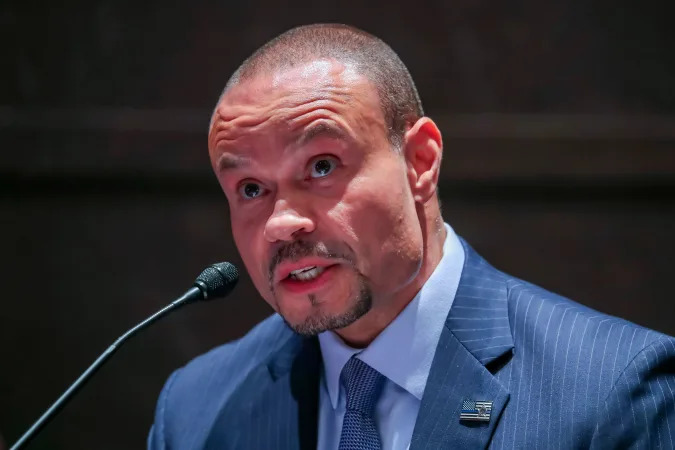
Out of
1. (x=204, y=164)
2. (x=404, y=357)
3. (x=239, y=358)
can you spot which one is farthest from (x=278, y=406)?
(x=204, y=164)

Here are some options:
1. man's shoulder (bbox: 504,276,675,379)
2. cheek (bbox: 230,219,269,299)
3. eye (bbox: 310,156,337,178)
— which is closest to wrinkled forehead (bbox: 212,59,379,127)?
eye (bbox: 310,156,337,178)

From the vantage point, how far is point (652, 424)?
2195 mm

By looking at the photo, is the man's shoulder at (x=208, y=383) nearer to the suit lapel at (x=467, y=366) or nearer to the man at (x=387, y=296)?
the man at (x=387, y=296)

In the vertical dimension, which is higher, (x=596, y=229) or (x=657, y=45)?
(x=657, y=45)

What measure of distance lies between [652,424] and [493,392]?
1.16 ft

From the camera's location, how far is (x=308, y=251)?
2340 mm

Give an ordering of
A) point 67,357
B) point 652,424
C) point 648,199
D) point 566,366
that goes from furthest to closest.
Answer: point 67,357 < point 648,199 < point 566,366 < point 652,424

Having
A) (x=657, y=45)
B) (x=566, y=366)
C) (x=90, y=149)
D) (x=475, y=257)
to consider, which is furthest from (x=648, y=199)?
(x=90, y=149)

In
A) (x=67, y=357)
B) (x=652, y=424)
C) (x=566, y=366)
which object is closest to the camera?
(x=652, y=424)

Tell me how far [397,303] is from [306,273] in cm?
28

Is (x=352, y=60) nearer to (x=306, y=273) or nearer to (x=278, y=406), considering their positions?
(x=306, y=273)

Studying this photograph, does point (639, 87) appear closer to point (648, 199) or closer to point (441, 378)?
point (648, 199)

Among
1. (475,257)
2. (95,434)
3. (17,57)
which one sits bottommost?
(95,434)

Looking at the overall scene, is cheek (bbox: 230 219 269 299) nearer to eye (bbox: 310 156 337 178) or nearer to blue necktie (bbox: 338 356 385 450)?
eye (bbox: 310 156 337 178)
